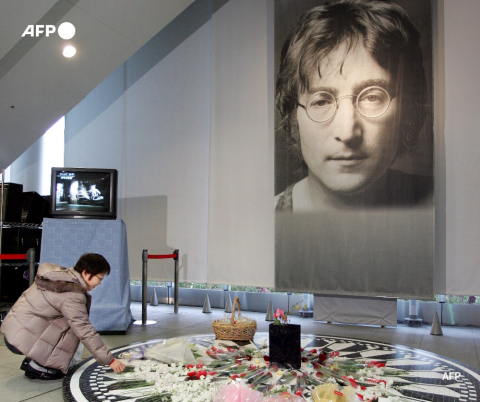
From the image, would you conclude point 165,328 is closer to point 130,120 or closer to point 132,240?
point 132,240

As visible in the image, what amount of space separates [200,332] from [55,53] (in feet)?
10.3

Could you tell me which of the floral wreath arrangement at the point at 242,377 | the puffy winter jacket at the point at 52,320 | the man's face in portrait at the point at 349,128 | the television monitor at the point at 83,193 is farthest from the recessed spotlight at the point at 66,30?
the floral wreath arrangement at the point at 242,377

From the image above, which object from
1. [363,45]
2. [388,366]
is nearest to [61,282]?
[388,366]

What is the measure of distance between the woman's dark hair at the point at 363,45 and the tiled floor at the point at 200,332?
5.83 ft

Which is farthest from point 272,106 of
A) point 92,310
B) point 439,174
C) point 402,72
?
point 92,310

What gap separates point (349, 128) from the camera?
515 centimetres

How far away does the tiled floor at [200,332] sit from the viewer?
282 centimetres

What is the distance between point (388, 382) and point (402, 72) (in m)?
3.29

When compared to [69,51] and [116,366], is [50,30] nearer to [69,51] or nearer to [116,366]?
[69,51]

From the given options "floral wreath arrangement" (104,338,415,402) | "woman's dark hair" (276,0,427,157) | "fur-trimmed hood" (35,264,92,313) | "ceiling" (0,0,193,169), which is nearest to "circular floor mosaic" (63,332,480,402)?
"floral wreath arrangement" (104,338,415,402)

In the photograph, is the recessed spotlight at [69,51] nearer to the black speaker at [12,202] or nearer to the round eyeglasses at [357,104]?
the black speaker at [12,202]

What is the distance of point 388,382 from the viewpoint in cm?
275

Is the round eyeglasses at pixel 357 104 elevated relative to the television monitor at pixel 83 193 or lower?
elevated

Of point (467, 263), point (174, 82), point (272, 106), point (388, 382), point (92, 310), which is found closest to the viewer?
point (388, 382)
